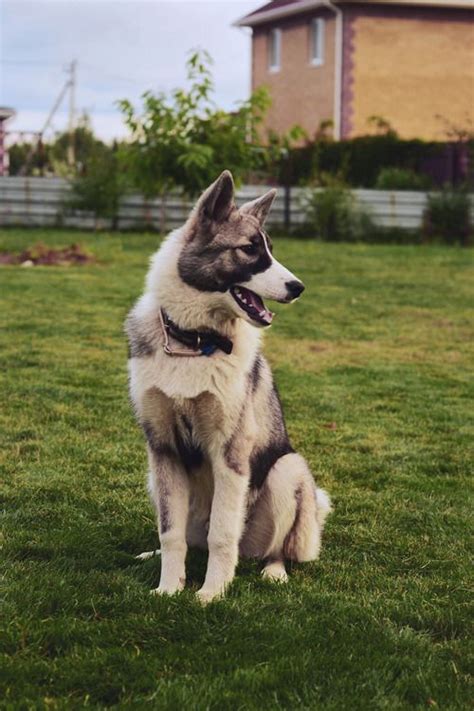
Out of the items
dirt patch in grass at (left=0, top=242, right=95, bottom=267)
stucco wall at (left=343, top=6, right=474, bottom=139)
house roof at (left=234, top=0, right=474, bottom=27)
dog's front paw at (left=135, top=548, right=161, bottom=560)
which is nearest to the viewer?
dog's front paw at (left=135, top=548, right=161, bottom=560)

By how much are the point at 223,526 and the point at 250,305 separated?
33.1 inches

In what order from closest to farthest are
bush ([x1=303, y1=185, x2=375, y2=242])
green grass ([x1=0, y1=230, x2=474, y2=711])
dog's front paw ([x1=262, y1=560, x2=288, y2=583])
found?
green grass ([x1=0, y1=230, x2=474, y2=711]) → dog's front paw ([x1=262, y1=560, x2=288, y2=583]) → bush ([x1=303, y1=185, x2=375, y2=242])

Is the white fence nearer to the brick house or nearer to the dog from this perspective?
the brick house

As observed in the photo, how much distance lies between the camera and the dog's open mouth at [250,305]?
3.74m

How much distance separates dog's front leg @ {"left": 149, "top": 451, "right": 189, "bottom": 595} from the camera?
12.6ft

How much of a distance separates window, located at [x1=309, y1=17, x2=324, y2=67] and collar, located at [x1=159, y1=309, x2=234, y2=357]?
27371 mm

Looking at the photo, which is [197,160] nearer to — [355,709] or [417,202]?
[417,202]

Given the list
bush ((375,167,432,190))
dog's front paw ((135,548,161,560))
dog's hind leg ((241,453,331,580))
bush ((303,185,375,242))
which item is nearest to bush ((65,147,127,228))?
bush ((303,185,375,242))

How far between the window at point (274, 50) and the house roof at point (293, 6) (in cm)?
49

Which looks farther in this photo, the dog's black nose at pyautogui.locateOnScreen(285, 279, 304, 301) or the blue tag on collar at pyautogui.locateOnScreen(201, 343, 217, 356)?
the blue tag on collar at pyautogui.locateOnScreen(201, 343, 217, 356)

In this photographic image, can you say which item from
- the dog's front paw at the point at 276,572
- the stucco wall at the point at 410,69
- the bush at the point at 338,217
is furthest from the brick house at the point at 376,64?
the dog's front paw at the point at 276,572

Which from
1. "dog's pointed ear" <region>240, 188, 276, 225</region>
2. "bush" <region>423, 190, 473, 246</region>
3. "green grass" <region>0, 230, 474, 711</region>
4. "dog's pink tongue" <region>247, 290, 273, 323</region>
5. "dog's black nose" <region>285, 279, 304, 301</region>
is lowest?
"green grass" <region>0, 230, 474, 711</region>

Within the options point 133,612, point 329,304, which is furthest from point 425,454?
point 329,304

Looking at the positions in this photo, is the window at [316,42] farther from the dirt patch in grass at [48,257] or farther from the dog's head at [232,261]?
the dog's head at [232,261]
